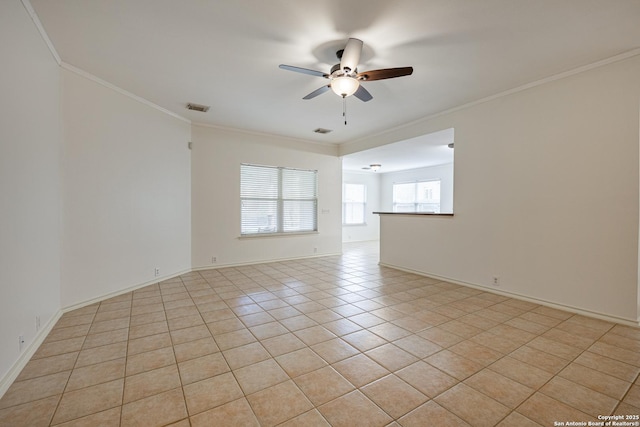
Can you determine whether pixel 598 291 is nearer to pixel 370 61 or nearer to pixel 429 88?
pixel 429 88

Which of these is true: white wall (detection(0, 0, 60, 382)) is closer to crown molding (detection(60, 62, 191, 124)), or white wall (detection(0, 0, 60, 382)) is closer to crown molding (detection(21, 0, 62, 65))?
crown molding (detection(21, 0, 62, 65))

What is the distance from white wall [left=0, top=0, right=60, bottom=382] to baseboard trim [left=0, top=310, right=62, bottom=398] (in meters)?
0.04

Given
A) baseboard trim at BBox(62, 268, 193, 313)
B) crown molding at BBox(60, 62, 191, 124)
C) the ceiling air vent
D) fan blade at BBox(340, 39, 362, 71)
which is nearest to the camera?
fan blade at BBox(340, 39, 362, 71)

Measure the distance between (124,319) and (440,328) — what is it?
325cm

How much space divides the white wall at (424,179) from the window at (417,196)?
0.15 metres

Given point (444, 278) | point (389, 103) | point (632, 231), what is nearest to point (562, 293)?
point (632, 231)

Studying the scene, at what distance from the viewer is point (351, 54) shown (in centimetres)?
251

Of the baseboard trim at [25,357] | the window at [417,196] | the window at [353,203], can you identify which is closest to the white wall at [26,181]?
the baseboard trim at [25,357]

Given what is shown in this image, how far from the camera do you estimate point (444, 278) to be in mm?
4449

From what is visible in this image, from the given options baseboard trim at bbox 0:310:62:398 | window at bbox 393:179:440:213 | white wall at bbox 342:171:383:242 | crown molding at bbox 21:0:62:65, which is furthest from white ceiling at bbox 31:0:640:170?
white wall at bbox 342:171:383:242

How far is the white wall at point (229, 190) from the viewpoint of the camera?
16.7 ft

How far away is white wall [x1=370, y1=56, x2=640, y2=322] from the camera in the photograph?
9.09ft

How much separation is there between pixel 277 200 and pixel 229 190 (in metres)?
1.08

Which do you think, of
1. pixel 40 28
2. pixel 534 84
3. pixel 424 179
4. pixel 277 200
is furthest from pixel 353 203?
pixel 40 28
